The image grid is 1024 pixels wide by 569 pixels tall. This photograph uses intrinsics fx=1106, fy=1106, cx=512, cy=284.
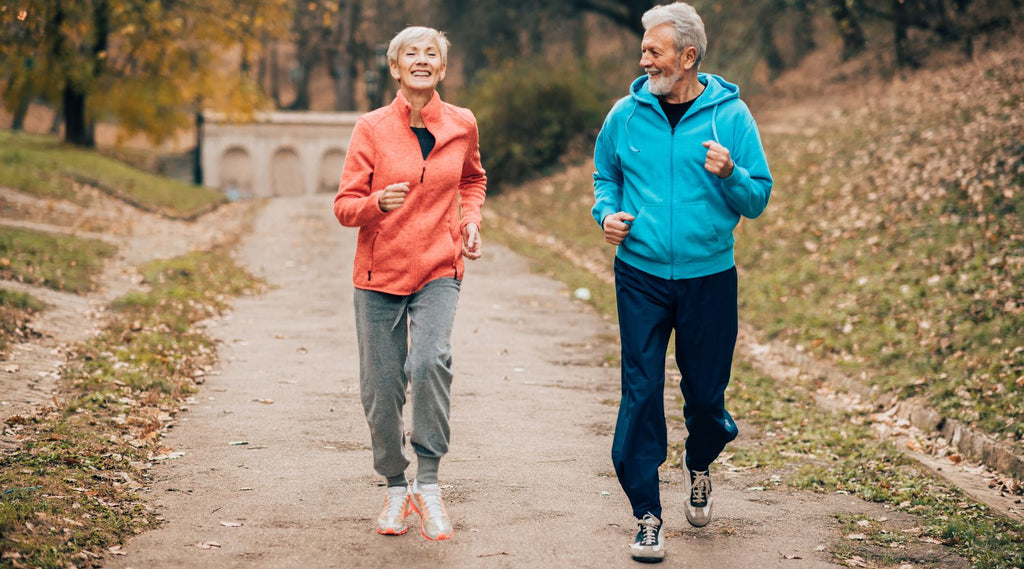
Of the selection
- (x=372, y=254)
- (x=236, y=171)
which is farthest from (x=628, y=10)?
(x=372, y=254)

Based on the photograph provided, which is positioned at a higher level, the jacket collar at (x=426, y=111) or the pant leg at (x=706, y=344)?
the jacket collar at (x=426, y=111)

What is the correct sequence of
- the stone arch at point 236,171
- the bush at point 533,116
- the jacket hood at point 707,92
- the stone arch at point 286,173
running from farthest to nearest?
the stone arch at point 286,173 → the stone arch at point 236,171 → the bush at point 533,116 → the jacket hood at point 707,92

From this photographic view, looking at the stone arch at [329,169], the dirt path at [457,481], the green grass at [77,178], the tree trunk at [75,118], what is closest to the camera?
Result: the dirt path at [457,481]

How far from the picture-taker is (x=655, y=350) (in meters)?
4.53

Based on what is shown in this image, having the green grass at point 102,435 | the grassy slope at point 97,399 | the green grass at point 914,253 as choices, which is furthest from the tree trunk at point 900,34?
the green grass at point 102,435

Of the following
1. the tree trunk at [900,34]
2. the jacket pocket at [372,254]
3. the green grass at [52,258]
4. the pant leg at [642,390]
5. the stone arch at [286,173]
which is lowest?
the stone arch at [286,173]

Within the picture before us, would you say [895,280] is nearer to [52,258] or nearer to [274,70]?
[52,258]

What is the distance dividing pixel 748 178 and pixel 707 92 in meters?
0.41

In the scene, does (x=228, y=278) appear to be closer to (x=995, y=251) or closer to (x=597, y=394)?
(x=597, y=394)

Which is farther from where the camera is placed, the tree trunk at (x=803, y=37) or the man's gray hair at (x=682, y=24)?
the tree trunk at (x=803, y=37)

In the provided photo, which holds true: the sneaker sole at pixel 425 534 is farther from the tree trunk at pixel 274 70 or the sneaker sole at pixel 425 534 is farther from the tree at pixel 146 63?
the tree trunk at pixel 274 70

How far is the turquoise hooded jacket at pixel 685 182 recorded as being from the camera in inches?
175

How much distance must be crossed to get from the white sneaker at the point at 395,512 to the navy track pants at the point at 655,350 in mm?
942

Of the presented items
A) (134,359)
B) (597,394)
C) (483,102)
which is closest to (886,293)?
(597,394)
